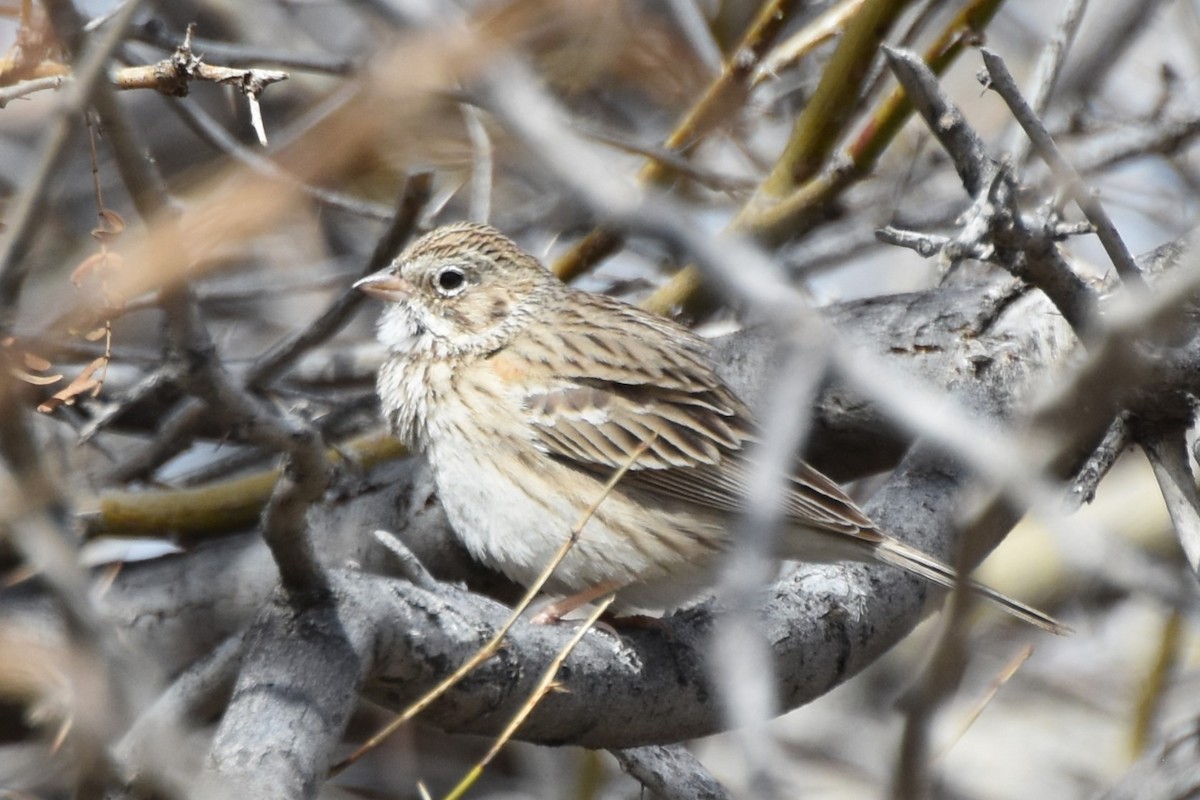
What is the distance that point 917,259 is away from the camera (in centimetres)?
686

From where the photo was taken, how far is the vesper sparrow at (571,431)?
13.1 feet

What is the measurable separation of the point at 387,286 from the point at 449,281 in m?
0.25

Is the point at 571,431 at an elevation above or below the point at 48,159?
below

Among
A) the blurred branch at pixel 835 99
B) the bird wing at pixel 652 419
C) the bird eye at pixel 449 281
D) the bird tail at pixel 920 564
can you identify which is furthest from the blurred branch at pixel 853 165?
the bird tail at pixel 920 564

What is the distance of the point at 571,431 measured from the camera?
427 cm

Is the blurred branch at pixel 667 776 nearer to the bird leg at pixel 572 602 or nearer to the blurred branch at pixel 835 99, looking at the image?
the bird leg at pixel 572 602

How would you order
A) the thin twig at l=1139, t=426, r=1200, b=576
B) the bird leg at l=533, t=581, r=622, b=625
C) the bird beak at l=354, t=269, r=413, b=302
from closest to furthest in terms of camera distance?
the thin twig at l=1139, t=426, r=1200, b=576, the bird leg at l=533, t=581, r=622, b=625, the bird beak at l=354, t=269, r=413, b=302

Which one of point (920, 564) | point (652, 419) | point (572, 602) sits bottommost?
point (572, 602)

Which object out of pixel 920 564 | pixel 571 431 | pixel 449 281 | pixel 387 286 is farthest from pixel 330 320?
pixel 920 564

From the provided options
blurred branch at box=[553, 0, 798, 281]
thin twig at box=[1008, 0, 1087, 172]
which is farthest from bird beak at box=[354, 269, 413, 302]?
thin twig at box=[1008, 0, 1087, 172]

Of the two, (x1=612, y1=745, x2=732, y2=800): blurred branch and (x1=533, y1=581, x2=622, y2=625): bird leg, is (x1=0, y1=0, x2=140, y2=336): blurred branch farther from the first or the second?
(x1=533, y1=581, x2=622, y2=625): bird leg

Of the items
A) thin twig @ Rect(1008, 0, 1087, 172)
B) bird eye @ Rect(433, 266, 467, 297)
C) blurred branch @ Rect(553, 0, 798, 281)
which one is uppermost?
thin twig @ Rect(1008, 0, 1087, 172)

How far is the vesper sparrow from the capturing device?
400 centimetres

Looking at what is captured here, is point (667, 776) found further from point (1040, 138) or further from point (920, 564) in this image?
point (1040, 138)
